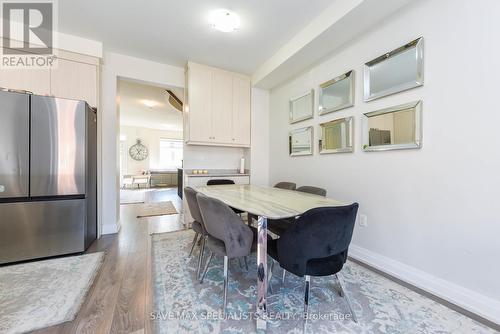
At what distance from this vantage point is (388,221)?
204 cm

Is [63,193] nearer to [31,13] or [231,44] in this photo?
[31,13]

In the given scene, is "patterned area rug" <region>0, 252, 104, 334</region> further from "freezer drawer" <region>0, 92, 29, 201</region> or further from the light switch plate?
the light switch plate

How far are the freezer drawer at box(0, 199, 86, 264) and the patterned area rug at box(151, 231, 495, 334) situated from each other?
113 cm


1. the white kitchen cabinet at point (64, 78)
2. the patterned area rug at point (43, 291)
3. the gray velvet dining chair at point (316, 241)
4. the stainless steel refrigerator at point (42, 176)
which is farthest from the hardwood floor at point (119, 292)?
the white kitchen cabinet at point (64, 78)

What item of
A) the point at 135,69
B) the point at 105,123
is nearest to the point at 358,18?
the point at 135,69

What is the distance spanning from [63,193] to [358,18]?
11.6 feet

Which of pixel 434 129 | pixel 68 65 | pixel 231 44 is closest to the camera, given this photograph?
pixel 434 129

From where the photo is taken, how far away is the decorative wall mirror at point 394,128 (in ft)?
5.93

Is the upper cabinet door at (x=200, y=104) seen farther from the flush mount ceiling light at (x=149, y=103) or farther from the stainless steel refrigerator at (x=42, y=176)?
the flush mount ceiling light at (x=149, y=103)

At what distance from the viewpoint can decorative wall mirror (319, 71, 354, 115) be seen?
94.4 inches

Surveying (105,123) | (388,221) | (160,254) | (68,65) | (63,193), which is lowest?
(160,254)

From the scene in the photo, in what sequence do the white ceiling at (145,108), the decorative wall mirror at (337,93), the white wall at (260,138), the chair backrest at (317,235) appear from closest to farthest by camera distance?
1. the chair backrest at (317,235)
2. the decorative wall mirror at (337,93)
3. the white wall at (260,138)
4. the white ceiling at (145,108)

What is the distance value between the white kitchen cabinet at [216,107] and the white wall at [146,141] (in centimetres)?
649

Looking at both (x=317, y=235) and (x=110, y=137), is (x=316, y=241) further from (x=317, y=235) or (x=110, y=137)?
(x=110, y=137)
